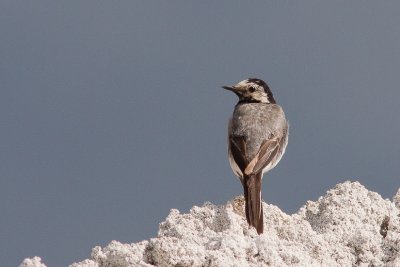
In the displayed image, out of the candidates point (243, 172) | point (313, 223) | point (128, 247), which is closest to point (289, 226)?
point (313, 223)

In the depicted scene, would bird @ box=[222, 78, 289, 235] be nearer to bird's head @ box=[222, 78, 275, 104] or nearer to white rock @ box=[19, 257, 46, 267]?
bird's head @ box=[222, 78, 275, 104]

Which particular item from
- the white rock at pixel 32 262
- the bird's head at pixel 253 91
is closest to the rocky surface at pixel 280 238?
the white rock at pixel 32 262

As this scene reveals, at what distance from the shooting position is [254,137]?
1105 cm

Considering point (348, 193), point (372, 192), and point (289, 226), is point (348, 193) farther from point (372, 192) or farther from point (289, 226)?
point (289, 226)

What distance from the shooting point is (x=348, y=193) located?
9781 mm

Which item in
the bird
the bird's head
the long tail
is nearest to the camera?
the long tail

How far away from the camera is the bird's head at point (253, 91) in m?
12.6

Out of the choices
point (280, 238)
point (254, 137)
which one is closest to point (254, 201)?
point (280, 238)

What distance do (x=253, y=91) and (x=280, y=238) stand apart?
3.87 metres

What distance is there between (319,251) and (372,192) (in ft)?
5.53

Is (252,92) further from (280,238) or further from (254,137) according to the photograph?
(280,238)

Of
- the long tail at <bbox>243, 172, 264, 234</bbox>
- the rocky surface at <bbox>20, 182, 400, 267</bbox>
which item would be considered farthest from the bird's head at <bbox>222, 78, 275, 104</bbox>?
the rocky surface at <bbox>20, 182, 400, 267</bbox>

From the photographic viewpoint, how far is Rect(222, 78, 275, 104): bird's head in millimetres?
12570

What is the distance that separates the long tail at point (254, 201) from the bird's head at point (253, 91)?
2.44m
